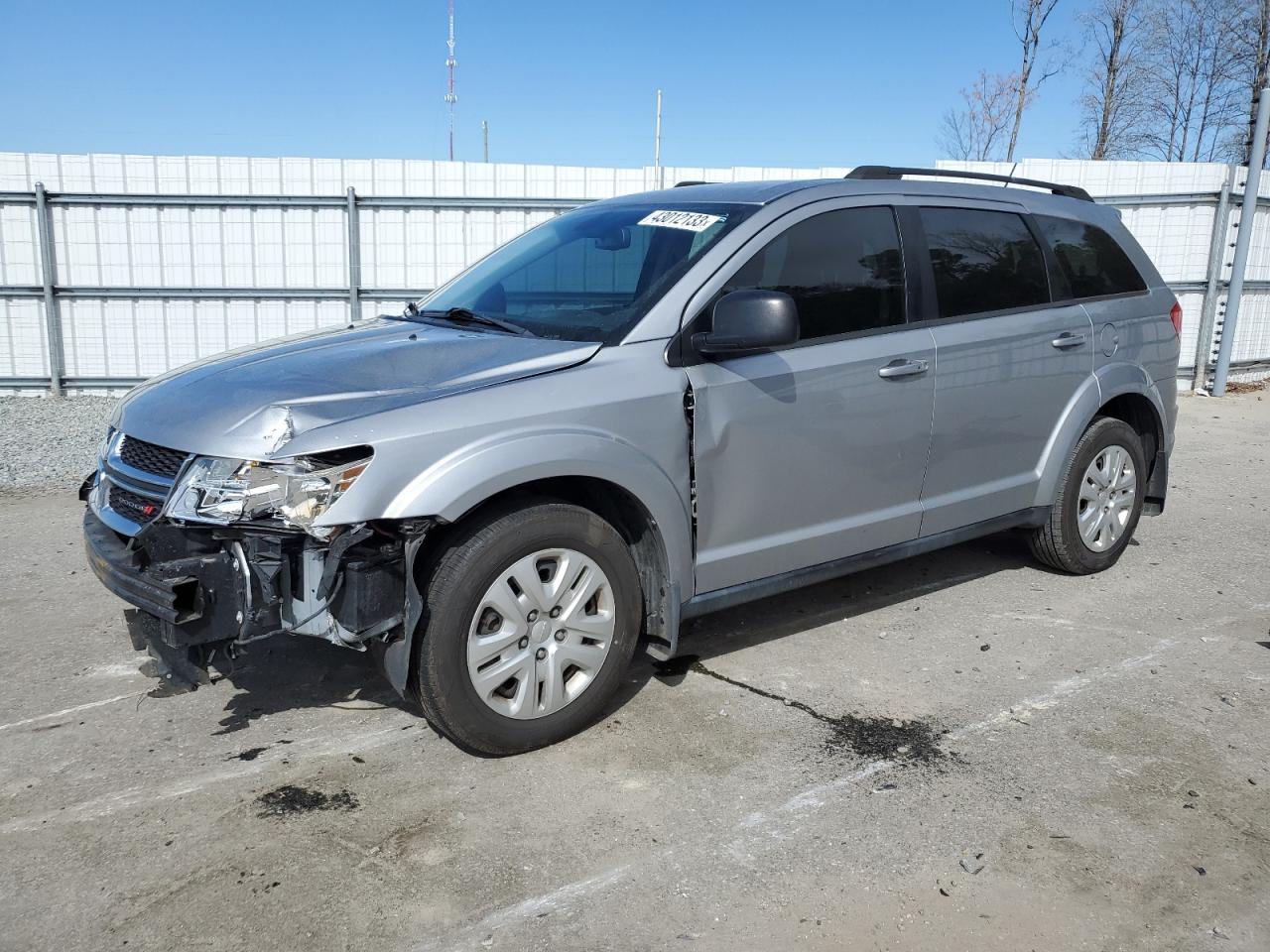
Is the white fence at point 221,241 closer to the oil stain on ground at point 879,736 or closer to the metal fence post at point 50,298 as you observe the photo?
the metal fence post at point 50,298

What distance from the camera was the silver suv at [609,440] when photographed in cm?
309

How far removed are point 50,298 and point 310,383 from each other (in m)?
9.80

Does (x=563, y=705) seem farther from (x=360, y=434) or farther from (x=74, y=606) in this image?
(x=74, y=606)

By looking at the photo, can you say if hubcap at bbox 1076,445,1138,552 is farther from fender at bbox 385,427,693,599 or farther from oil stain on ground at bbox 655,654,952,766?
fender at bbox 385,427,693,599

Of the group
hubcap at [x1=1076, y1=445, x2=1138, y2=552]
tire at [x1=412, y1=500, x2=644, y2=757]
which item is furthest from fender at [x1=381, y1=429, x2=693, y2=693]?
hubcap at [x1=1076, y1=445, x2=1138, y2=552]

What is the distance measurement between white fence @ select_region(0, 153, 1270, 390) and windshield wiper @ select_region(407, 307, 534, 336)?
300 inches

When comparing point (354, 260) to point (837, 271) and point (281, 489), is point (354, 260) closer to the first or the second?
point (837, 271)

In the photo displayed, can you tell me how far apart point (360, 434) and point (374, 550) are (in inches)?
13.3

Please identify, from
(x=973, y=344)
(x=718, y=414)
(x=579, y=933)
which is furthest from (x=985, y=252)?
(x=579, y=933)

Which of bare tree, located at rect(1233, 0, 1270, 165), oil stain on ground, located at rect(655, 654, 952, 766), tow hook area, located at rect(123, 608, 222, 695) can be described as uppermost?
bare tree, located at rect(1233, 0, 1270, 165)

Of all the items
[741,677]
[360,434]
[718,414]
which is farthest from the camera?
[741,677]

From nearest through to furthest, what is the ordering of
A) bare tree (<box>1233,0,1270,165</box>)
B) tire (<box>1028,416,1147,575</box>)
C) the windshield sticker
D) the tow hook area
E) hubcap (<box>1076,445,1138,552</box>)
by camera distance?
the tow hook area
the windshield sticker
tire (<box>1028,416,1147,575</box>)
hubcap (<box>1076,445,1138,552</box>)
bare tree (<box>1233,0,1270,165</box>)

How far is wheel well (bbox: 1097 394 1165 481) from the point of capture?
5434mm

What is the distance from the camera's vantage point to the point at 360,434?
3.05 meters
